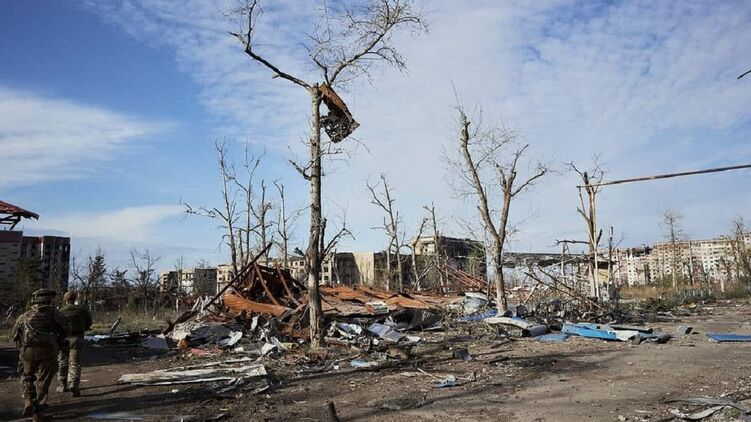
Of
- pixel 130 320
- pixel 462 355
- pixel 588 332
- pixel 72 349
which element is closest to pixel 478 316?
pixel 588 332

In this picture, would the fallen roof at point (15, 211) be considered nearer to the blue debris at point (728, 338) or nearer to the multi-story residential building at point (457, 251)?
the multi-story residential building at point (457, 251)

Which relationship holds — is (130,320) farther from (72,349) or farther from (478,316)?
(72,349)

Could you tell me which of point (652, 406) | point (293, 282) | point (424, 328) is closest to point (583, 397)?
point (652, 406)

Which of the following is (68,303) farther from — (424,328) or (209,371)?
(424,328)

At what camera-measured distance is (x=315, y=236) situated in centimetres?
1270

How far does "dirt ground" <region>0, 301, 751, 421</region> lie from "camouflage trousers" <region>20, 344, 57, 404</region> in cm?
50

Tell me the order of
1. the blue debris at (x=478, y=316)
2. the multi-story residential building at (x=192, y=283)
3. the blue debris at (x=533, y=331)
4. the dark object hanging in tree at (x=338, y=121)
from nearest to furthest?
the dark object hanging in tree at (x=338, y=121) < the blue debris at (x=533, y=331) < the blue debris at (x=478, y=316) < the multi-story residential building at (x=192, y=283)

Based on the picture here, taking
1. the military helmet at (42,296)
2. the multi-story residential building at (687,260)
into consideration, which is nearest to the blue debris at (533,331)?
the military helmet at (42,296)

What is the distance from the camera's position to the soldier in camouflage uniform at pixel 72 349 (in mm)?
8625

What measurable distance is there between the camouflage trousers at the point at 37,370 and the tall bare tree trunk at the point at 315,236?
5.74 m

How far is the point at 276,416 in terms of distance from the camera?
23.2ft

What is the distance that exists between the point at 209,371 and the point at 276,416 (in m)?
3.50

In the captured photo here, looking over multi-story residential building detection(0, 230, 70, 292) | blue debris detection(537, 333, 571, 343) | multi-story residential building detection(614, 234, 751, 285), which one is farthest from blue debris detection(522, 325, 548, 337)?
multi-story residential building detection(614, 234, 751, 285)

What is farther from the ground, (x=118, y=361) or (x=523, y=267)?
(x=523, y=267)
